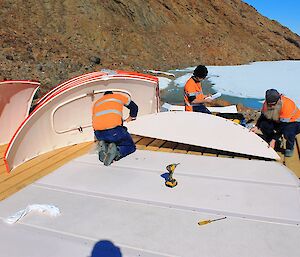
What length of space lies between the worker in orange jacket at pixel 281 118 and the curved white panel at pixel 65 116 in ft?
7.47

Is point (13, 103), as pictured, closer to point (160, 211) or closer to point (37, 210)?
point (37, 210)

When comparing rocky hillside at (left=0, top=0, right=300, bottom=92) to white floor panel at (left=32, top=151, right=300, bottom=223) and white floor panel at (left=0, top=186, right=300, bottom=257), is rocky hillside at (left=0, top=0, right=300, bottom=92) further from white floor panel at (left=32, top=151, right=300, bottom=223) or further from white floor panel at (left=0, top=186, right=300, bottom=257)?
white floor panel at (left=0, top=186, right=300, bottom=257)

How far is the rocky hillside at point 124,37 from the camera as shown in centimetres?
1587

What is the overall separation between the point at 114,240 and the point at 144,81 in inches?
145

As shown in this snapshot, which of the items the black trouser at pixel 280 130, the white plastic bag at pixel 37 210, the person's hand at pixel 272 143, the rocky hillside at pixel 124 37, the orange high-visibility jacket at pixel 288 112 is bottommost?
the white plastic bag at pixel 37 210

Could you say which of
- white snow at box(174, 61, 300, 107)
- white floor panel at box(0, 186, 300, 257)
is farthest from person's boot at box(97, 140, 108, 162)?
white snow at box(174, 61, 300, 107)

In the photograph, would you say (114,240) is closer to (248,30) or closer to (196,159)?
(196,159)

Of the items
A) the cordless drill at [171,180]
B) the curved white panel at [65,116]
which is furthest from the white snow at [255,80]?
the cordless drill at [171,180]

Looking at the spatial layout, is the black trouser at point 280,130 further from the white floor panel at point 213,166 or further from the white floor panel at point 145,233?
the white floor panel at point 145,233

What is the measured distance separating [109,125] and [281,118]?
2310 mm

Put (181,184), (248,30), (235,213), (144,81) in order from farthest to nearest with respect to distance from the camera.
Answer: (248,30) < (144,81) < (181,184) < (235,213)

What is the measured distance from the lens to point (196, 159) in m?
4.31

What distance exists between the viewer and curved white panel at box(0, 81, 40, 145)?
513 cm

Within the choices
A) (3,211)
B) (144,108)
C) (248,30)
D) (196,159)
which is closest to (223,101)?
(144,108)
